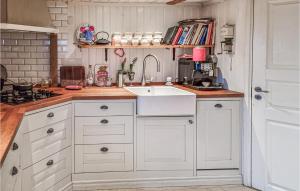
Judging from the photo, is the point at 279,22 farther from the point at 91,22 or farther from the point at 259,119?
the point at 91,22

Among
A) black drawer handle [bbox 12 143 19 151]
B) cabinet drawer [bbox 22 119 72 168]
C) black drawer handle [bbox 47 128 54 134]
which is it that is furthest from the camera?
black drawer handle [bbox 47 128 54 134]

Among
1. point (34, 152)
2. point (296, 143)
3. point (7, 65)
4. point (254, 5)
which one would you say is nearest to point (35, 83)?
point (7, 65)

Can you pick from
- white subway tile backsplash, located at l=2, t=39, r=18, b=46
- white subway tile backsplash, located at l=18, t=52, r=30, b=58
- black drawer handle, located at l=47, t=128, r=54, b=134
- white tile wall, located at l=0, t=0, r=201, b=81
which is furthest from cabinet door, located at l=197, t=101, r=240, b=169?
white subway tile backsplash, located at l=2, t=39, r=18, b=46

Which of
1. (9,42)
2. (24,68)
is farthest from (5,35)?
(24,68)

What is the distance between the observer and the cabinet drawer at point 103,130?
3.67 meters

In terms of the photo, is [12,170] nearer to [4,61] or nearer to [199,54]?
[4,61]

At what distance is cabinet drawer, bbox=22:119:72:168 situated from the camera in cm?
292

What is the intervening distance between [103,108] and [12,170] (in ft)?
4.66

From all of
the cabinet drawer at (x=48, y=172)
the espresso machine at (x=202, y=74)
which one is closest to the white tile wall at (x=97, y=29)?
the espresso machine at (x=202, y=74)

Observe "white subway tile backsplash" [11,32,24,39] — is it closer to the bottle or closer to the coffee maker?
the bottle

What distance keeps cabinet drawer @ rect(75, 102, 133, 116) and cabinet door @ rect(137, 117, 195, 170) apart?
0.16 metres

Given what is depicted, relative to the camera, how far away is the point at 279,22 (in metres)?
3.33

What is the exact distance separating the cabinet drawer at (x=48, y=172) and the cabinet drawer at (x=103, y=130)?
20cm

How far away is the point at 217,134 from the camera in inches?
150
